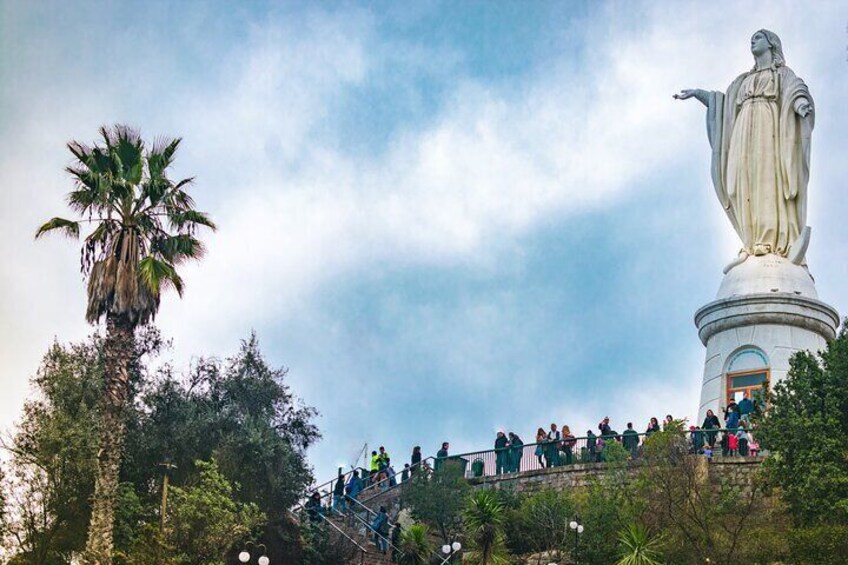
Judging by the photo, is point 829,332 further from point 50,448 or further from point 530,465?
point 50,448

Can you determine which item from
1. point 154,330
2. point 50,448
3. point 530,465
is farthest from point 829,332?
point 50,448

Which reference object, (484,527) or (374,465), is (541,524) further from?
(374,465)

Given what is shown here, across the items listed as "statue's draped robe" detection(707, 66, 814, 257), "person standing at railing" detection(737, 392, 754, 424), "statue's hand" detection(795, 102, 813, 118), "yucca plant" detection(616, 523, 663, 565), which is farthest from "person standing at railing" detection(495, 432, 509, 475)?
"statue's hand" detection(795, 102, 813, 118)

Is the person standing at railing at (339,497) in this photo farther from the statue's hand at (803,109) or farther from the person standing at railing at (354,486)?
the statue's hand at (803,109)

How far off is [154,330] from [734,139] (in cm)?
1579

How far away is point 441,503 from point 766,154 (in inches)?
515

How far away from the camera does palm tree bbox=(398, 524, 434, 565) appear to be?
29594mm

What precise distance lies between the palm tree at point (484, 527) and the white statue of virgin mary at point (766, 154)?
11.0m

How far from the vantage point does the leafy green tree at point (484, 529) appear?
2820 centimetres

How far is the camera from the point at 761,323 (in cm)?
3534

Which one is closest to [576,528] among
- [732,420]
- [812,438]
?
[812,438]

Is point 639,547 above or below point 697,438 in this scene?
below

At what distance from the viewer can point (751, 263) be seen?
36375 mm

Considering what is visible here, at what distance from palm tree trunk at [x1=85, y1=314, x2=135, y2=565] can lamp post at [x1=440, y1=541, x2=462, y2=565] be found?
6117 millimetres
